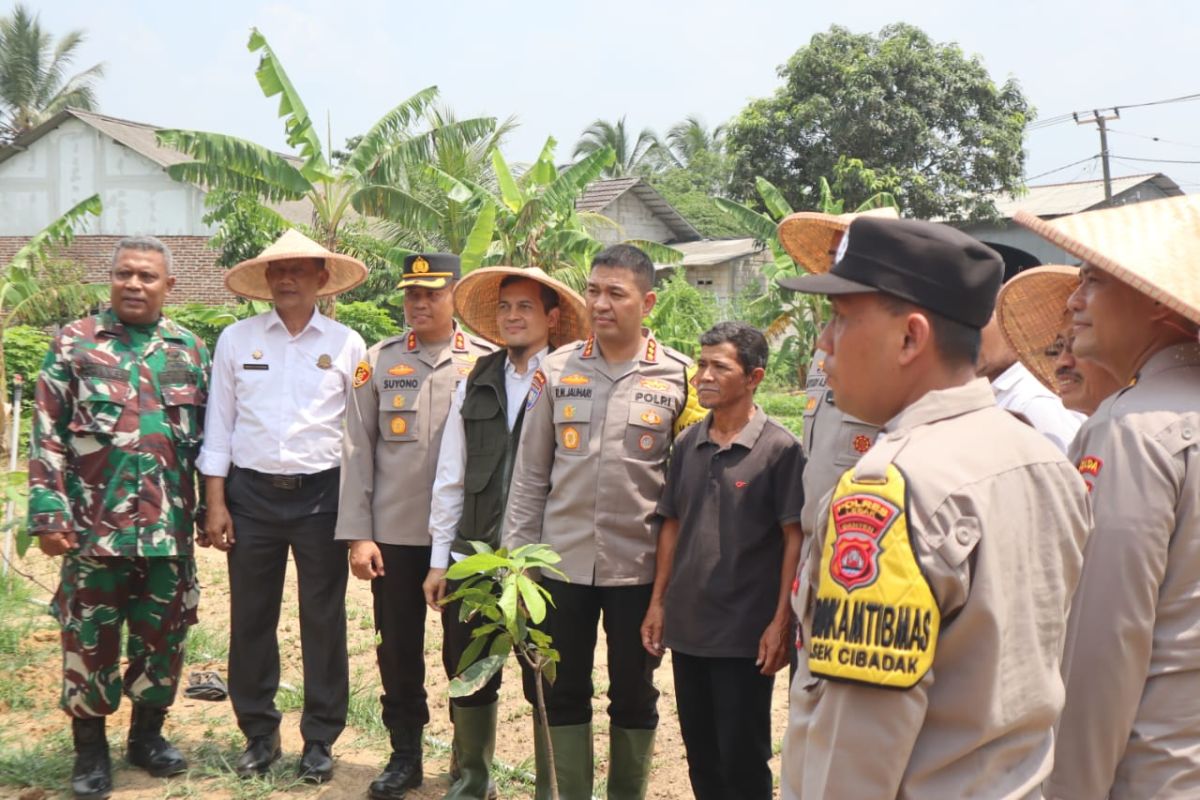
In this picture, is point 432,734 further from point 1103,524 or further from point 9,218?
point 9,218

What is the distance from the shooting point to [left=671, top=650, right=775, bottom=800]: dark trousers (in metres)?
3.48

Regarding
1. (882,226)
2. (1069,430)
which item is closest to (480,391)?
(1069,430)

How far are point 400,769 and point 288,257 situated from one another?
2.16m

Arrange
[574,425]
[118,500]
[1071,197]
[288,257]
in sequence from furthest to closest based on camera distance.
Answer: [1071,197] < [288,257] < [118,500] < [574,425]

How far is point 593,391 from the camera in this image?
390cm

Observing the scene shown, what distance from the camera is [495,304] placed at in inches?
184

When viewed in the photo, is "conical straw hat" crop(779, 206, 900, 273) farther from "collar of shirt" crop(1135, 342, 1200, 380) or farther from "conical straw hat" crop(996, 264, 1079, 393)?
Answer: "collar of shirt" crop(1135, 342, 1200, 380)

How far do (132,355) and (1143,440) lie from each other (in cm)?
391

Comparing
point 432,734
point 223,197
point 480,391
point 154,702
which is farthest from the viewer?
point 223,197

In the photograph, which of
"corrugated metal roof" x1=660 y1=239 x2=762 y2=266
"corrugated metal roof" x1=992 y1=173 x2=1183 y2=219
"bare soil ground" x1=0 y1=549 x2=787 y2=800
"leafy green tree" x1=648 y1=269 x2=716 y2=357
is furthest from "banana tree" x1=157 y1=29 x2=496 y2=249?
"corrugated metal roof" x1=992 y1=173 x2=1183 y2=219

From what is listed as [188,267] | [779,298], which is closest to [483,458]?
[779,298]

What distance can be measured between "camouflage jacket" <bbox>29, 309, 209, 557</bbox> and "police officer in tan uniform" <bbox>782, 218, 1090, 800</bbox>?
3.44 metres

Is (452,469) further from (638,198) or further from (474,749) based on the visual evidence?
(638,198)

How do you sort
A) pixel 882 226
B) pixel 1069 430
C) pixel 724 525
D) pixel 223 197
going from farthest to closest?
pixel 223 197 → pixel 724 525 → pixel 1069 430 → pixel 882 226
